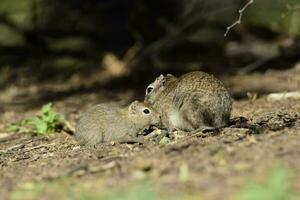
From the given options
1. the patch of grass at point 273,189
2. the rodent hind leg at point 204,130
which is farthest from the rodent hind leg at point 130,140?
the patch of grass at point 273,189

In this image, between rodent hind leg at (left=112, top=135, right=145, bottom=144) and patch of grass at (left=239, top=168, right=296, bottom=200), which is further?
rodent hind leg at (left=112, top=135, right=145, bottom=144)

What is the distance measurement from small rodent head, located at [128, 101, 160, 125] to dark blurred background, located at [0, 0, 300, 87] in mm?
7559

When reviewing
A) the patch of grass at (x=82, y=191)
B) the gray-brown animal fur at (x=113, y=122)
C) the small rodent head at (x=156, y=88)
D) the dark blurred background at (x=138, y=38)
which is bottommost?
the patch of grass at (x=82, y=191)

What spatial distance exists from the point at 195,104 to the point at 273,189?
11.5 ft

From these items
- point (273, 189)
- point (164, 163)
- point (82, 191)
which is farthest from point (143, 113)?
point (273, 189)

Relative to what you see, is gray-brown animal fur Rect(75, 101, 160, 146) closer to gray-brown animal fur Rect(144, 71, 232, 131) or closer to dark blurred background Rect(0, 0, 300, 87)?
gray-brown animal fur Rect(144, 71, 232, 131)

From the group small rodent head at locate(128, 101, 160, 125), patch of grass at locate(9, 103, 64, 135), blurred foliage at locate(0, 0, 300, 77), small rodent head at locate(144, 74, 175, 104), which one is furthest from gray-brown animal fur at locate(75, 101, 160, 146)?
blurred foliage at locate(0, 0, 300, 77)

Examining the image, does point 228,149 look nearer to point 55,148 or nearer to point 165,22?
point 55,148

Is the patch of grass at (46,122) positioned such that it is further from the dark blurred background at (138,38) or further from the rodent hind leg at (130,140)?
the dark blurred background at (138,38)

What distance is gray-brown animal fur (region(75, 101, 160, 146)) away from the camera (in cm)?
890

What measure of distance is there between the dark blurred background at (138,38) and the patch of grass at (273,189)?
1174cm

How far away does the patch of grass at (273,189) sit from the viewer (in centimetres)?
473

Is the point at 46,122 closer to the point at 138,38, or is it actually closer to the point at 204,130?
the point at 204,130

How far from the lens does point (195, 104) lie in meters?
8.27
